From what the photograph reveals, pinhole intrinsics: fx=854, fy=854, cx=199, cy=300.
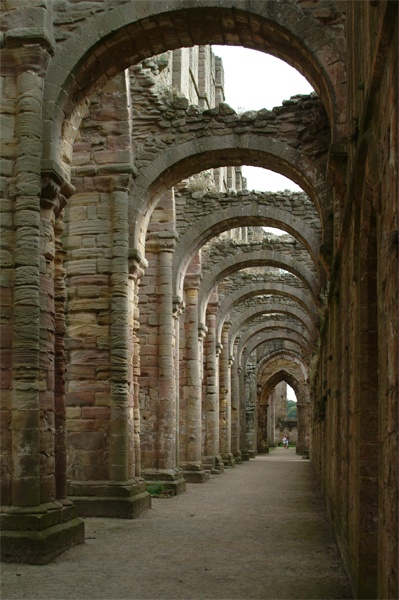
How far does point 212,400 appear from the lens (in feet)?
78.5

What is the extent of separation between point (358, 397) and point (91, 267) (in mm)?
6789

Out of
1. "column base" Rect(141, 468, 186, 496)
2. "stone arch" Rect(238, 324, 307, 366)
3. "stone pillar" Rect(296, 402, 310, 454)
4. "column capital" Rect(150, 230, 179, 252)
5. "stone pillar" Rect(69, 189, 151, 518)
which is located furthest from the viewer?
"stone pillar" Rect(296, 402, 310, 454)

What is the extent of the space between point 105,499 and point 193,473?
776 centimetres

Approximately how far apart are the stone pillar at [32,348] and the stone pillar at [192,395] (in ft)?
35.0

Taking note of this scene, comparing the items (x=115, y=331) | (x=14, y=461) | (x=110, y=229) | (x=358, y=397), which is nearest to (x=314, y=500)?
(x=115, y=331)

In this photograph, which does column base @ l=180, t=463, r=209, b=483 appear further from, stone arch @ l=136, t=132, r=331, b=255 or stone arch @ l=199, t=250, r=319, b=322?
stone arch @ l=136, t=132, r=331, b=255

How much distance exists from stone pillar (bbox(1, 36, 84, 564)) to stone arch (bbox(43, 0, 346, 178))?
30cm

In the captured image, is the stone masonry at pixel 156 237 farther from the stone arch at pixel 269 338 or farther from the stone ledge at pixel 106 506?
the stone arch at pixel 269 338

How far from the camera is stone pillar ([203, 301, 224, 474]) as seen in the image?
23.5 meters

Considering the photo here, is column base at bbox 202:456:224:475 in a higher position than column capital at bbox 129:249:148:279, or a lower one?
lower

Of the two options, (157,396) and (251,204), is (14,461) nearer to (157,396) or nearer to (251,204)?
(157,396)

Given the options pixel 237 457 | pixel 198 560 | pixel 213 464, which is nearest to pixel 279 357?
pixel 237 457

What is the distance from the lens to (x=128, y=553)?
8531 mm

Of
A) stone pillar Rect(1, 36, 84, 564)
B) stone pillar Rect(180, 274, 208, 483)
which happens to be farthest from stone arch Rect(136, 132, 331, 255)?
stone pillar Rect(180, 274, 208, 483)
